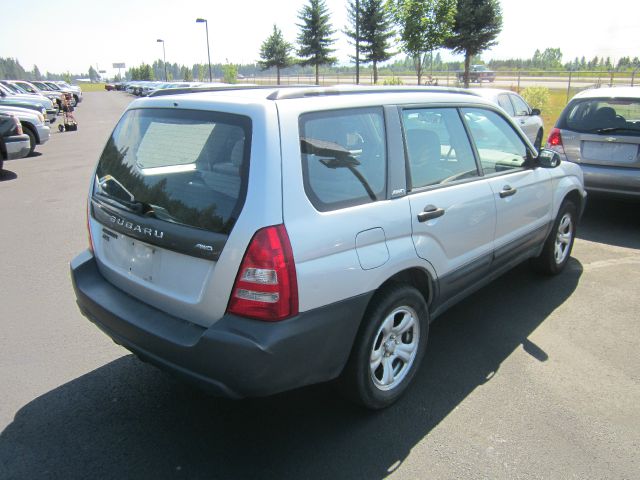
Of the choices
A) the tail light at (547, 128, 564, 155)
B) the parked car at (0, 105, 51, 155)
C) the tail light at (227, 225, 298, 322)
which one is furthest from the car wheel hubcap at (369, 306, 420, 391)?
the parked car at (0, 105, 51, 155)

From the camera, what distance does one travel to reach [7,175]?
10609 millimetres

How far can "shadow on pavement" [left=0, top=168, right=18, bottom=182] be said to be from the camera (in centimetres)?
1018

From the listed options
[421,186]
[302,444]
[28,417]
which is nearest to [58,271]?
[28,417]

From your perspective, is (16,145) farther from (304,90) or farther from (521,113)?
(521,113)

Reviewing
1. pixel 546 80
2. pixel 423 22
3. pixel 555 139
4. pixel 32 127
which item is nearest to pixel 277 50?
pixel 546 80

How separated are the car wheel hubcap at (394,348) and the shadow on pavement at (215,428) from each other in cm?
19

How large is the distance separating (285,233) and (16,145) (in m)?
11.6

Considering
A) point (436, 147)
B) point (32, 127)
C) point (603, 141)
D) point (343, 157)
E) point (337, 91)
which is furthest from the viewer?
point (32, 127)

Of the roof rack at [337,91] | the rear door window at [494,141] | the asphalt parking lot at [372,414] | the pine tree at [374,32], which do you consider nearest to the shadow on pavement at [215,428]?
the asphalt parking lot at [372,414]

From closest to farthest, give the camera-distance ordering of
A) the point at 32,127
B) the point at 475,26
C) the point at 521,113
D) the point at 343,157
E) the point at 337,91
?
the point at 343,157 → the point at 337,91 → the point at 521,113 → the point at 32,127 → the point at 475,26

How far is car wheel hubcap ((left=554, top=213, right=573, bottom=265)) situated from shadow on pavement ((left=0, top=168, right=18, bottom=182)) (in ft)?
33.4

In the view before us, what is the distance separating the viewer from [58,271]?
505 centimetres

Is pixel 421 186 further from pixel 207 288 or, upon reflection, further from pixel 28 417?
pixel 28 417

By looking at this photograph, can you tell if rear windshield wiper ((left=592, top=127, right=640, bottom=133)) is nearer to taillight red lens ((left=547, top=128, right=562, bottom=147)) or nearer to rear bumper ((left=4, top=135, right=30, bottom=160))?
taillight red lens ((left=547, top=128, right=562, bottom=147))
